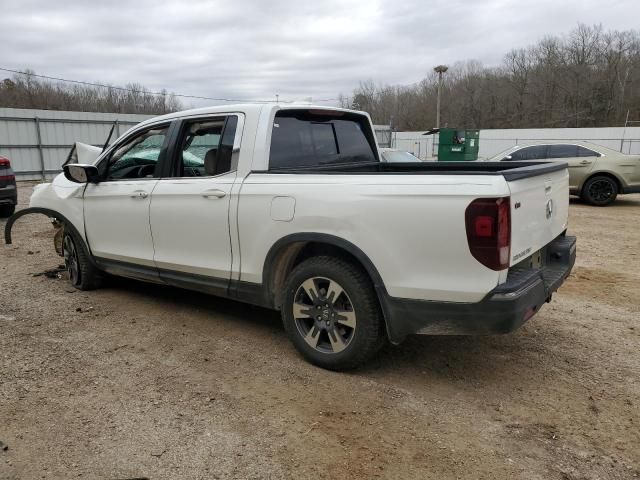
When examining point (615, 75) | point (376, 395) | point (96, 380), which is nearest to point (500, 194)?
point (376, 395)

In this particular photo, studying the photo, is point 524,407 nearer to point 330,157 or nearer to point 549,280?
point 549,280

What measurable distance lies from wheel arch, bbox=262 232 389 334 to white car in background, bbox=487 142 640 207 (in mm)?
9906

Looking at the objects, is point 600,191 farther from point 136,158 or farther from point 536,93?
point 536,93

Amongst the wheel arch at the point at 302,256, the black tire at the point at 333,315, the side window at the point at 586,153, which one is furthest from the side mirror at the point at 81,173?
the side window at the point at 586,153

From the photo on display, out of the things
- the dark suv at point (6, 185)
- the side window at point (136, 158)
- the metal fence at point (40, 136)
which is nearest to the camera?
the side window at point (136, 158)

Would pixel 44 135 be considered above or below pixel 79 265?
above

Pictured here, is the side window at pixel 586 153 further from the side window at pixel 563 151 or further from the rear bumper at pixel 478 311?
the rear bumper at pixel 478 311

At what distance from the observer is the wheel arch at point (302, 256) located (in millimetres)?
3279

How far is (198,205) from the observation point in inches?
163

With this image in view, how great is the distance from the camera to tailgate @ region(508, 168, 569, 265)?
3.01 m

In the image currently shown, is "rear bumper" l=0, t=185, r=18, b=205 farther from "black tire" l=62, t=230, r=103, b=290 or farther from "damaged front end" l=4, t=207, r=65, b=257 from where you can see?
"black tire" l=62, t=230, r=103, b=290

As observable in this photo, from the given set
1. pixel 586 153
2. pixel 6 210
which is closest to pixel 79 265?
pixel 6 210

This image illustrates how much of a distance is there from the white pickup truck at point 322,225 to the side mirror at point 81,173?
2 centimetres

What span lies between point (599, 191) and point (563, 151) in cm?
129
